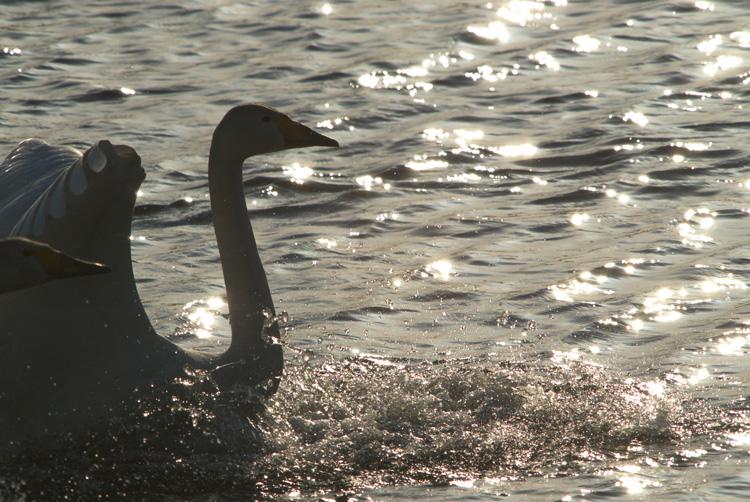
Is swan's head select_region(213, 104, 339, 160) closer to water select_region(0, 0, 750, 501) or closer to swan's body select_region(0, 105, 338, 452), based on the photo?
swan's body select_region(0, 105, 338, 452)

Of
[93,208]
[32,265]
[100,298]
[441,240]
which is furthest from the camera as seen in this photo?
[441,240]

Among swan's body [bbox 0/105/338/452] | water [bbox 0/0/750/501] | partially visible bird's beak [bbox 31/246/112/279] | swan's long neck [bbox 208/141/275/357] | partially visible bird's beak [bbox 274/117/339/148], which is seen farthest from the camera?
partially visible bird's beak [bbox 274/117/339/148]

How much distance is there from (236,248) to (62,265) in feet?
5.17

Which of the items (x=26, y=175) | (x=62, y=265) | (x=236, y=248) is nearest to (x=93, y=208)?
(x=62, y=265)

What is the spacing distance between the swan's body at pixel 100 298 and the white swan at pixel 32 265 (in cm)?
29

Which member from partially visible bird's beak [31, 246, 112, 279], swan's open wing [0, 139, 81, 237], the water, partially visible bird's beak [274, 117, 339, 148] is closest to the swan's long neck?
partially visible bird's beak [274, 117, 339, 148]

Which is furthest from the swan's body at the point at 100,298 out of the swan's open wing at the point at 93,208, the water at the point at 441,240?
the water at the point at 441,240

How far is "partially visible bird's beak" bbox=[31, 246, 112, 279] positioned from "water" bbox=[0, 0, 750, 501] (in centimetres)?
110

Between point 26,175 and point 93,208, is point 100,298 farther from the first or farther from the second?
point 26,175

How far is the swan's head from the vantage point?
5934 millimetres

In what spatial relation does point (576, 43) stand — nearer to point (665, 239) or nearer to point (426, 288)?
point (665, 239)

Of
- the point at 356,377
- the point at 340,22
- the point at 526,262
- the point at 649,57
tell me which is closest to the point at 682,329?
the point at 526,262

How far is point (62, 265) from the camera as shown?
4508mm

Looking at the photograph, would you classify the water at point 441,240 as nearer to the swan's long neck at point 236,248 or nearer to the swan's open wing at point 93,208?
the swan's long neck at point 236,248
